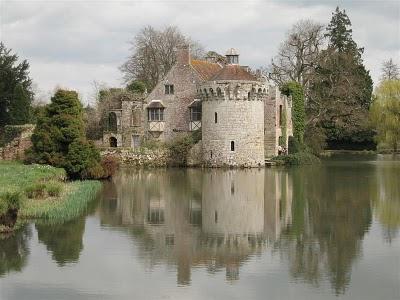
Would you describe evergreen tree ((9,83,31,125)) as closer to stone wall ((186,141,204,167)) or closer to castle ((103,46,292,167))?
castle ((103,46,292,167))

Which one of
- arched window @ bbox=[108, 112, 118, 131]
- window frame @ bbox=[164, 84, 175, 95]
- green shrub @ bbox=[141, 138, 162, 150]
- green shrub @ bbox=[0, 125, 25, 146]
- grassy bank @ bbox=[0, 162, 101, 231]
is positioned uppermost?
window frame @ bbox=[164, 84, 175, 95]

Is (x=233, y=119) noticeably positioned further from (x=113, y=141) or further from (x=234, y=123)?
(x=113, y=141)

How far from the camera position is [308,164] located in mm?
40625

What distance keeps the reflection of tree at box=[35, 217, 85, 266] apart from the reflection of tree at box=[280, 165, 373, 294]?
467 centimetres

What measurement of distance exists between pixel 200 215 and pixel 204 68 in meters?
24.3

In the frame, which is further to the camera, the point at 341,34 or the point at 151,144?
the point at 341,34

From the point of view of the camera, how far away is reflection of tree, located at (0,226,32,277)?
1271cm

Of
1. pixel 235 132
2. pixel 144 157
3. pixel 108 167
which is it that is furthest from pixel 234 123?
pixel 108 167

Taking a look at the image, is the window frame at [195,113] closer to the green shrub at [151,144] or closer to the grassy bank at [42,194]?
the green shrub at [151,144]

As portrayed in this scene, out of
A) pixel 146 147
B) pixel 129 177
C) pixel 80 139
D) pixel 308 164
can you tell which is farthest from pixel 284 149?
pixel 80 139

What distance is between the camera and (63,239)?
1548 centimetres

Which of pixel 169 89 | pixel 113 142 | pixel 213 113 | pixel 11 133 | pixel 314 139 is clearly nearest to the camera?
pixel 213 113

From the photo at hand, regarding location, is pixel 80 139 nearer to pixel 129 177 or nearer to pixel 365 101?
pixel 129 177

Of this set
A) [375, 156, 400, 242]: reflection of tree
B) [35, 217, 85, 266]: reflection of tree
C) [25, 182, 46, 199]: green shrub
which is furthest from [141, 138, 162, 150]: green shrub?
[35, 217, 85, 266]: reflection of tree
